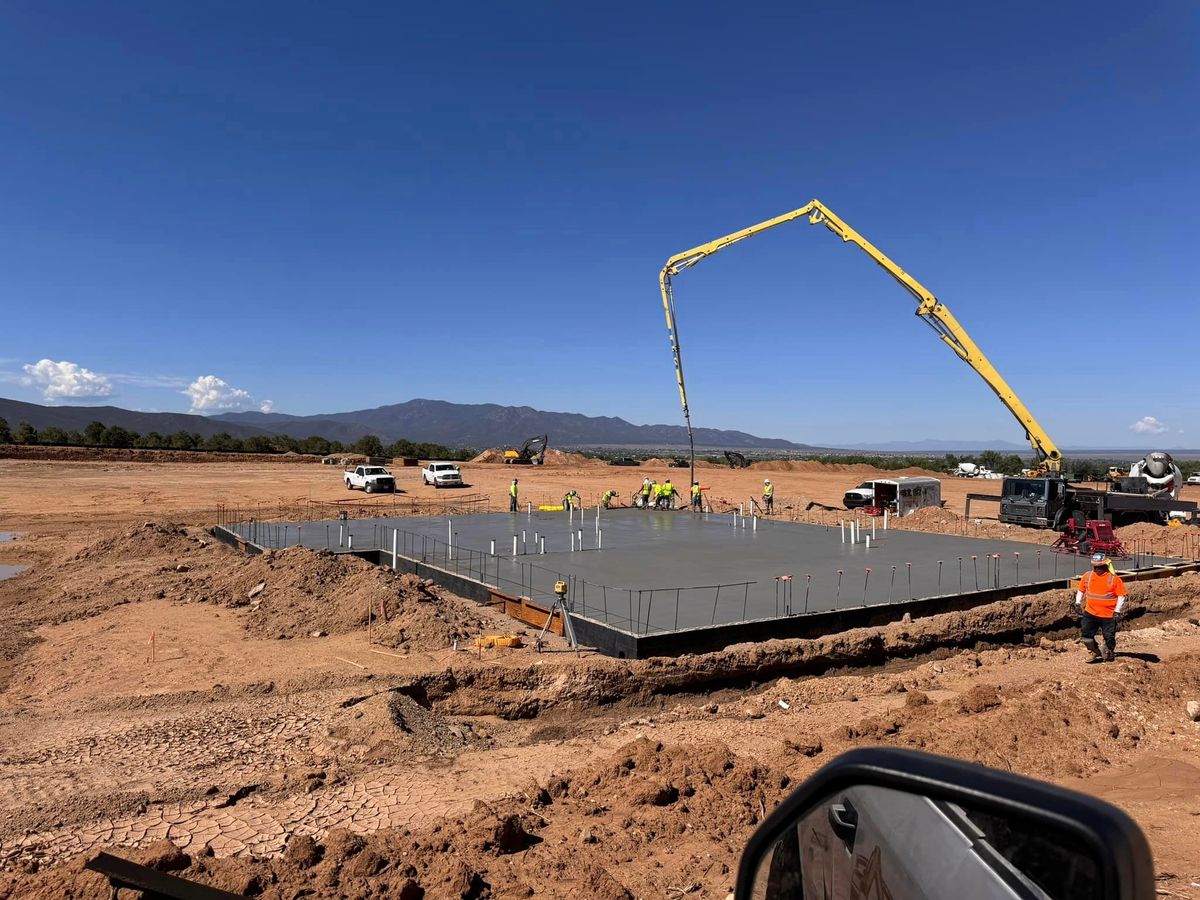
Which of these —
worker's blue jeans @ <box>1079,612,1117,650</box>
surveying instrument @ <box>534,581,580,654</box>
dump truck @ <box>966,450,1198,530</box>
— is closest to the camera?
worker's blue jeans @ <box>1079,612,1117,650</box>

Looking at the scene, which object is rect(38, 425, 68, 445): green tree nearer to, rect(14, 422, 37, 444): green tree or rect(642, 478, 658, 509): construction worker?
rect(14, 422, 37, 444): green tree

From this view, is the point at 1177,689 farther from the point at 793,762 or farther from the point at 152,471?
the point at 152,471

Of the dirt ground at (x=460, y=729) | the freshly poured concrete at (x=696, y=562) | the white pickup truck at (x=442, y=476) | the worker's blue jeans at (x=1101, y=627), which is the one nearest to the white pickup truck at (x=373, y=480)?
the white pickup truck at (x=442, y=476)

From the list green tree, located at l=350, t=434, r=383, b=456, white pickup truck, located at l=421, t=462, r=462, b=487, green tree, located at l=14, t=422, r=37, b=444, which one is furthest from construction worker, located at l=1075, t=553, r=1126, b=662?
green tree, located at l=14, t=422, r=37, b=444

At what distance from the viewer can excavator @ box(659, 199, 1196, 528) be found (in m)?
25.3

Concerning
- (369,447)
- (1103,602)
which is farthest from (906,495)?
(369,447)

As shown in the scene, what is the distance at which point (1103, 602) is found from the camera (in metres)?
11.1

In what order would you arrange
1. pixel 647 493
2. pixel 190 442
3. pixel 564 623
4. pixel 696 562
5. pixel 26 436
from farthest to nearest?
1. pixel 190 442
2. pixel 26 436
3. pixel 647 493
4. pixel 696 562
5. pixel 564 623

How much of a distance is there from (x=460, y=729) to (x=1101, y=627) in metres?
9.77

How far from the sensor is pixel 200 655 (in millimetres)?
12195

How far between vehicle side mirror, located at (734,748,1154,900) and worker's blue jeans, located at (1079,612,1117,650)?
38.5ft

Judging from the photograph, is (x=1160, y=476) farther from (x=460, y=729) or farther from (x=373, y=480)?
(x=373, y=480)

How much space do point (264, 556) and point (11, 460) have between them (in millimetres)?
50240

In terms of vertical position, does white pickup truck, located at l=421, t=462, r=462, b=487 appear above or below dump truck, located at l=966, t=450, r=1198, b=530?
below
